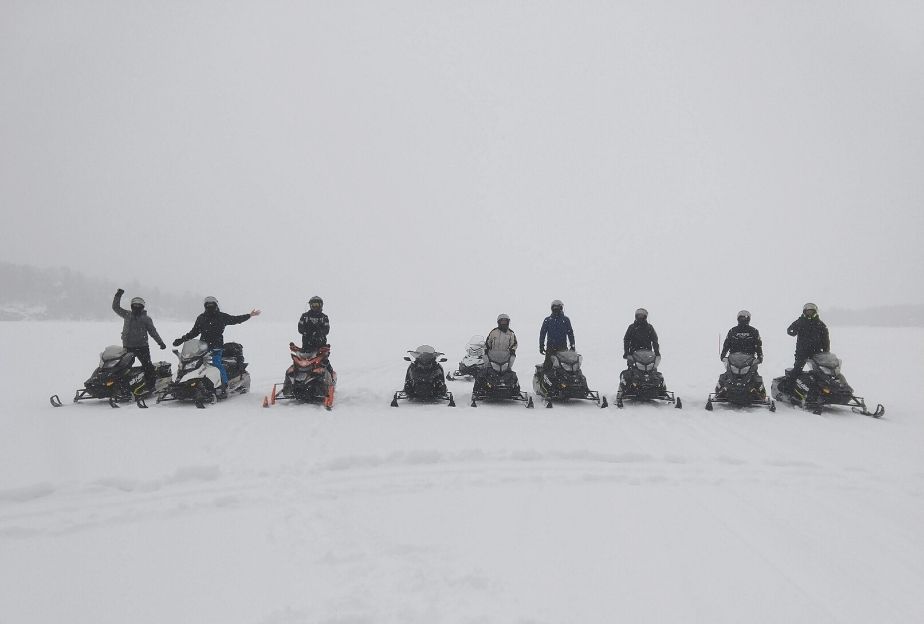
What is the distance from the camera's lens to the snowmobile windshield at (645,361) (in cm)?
1108

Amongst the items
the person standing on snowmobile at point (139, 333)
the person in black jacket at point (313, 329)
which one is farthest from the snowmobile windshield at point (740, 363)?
the person standing on snowmobile at point (139, 333)

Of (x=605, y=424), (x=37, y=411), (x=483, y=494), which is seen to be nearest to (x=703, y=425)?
(x=605, y=424)

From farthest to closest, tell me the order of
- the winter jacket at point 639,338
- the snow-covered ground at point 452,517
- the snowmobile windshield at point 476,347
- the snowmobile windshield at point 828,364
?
the snowmobile windshield at point 476,347 → the winter jacket at point 639,338 → the snowmobile windshield at point 828,364 → the snow-covered ground at point 452,517

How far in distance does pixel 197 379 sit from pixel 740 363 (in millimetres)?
11781

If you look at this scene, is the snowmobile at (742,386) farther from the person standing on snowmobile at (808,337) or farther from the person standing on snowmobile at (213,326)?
the person standing on snowmobile at (213,326)

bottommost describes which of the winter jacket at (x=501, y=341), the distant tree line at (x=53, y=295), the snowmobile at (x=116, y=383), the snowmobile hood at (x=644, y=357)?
the snowmobile at (x=116, y=383)

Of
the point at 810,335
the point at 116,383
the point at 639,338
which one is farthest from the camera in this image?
the point at 639,338

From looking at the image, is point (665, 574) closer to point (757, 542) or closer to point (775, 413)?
point (757, 542)

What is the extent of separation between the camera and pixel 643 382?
1080cm

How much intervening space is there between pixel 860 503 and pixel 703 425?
11.5 ft

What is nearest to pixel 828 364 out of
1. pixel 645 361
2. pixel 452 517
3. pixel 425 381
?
pixel 645 361

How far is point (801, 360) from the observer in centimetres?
1096

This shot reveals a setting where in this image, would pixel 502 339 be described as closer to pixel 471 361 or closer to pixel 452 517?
pixel 471 361

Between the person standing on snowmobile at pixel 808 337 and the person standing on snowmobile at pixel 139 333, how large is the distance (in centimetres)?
1412
